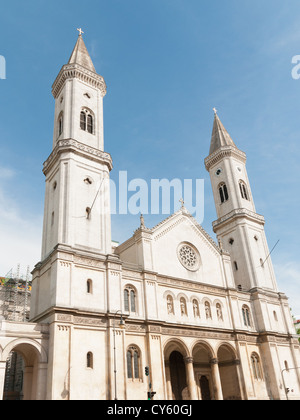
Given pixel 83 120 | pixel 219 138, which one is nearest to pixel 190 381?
pixel 83 120

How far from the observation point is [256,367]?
40.2 meters

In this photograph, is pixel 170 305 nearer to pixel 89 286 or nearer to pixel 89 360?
pixel 89 286

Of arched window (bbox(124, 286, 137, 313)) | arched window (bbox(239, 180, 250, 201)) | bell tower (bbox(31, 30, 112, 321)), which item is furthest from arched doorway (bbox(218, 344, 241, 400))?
arched window (bbox(239, 180, 250, 201))

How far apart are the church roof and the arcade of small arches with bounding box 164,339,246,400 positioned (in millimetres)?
31508

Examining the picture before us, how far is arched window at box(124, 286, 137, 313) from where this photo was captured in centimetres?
3177

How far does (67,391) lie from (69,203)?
14.8 m

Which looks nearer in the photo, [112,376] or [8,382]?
[112,376]

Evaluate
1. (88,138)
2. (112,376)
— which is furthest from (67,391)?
(88,138)

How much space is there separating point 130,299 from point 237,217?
73.0 feet

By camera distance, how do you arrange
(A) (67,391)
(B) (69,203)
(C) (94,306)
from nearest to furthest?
(A) (67,391)
(C) (94,306)
(B) (69,203)

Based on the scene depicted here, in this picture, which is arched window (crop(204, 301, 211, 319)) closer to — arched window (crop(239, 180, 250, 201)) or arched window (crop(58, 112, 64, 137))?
arched window (crop(239, 180, 250, 201))

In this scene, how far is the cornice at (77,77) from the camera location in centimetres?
4022
